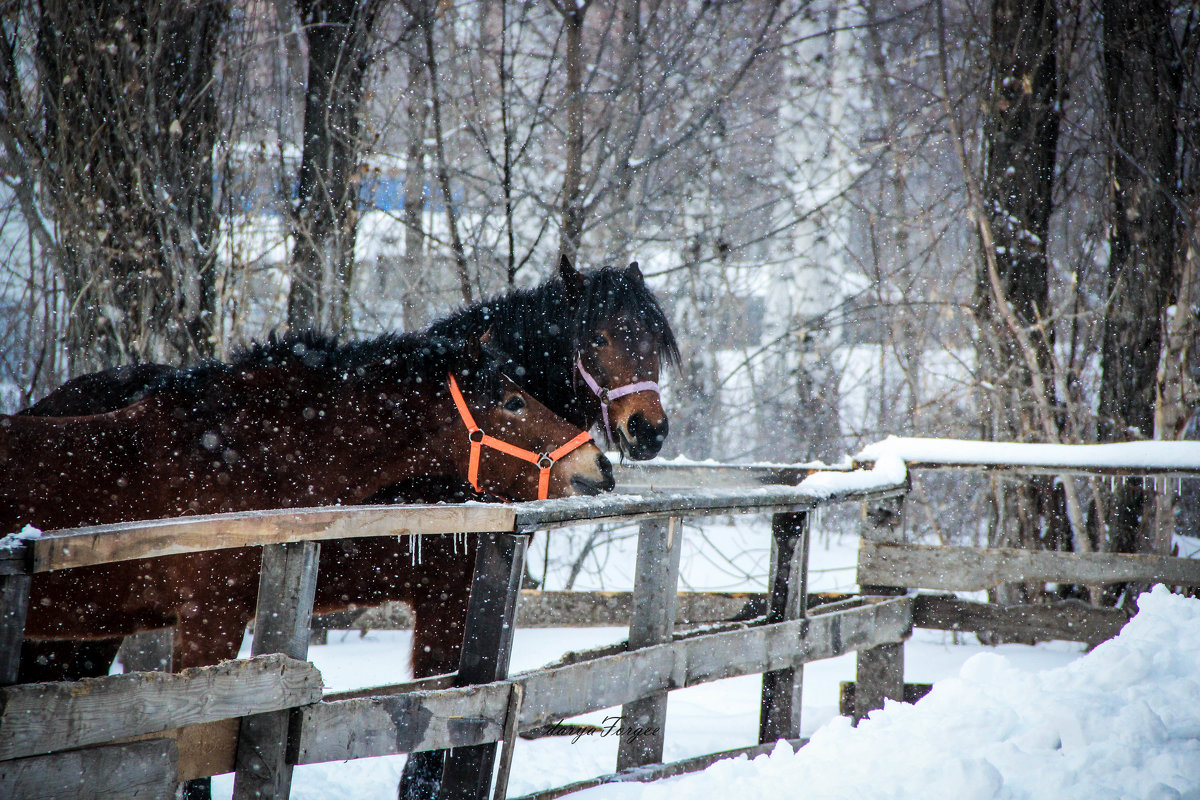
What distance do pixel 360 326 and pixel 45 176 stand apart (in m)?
3.60

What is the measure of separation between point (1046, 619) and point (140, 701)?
187 inches

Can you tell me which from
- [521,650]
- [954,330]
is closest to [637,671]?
[521,650]

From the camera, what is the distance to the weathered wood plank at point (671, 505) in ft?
8.11

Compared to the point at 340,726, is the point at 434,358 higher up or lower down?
higher up

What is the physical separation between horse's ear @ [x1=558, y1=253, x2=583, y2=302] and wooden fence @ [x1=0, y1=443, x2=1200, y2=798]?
1431 millimetres

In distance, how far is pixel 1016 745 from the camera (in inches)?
96.4

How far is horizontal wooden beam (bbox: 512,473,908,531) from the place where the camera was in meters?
2.48

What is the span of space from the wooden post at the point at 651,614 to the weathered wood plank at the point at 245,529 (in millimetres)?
789

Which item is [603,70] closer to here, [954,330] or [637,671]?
[954,330]

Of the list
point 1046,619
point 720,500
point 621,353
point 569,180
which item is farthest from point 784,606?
point 569,180

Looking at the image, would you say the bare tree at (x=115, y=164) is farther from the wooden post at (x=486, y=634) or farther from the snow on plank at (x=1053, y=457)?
the snow on plank at (x=1053, y=457)

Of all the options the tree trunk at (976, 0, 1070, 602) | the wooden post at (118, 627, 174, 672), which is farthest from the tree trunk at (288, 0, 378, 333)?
the tree trunk at (976, 0, 1070, 602)

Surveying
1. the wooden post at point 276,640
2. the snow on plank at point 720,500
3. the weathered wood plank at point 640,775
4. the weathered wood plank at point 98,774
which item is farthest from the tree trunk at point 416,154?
the weathered wood plank at point 98,774

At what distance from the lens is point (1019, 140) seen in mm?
7062
